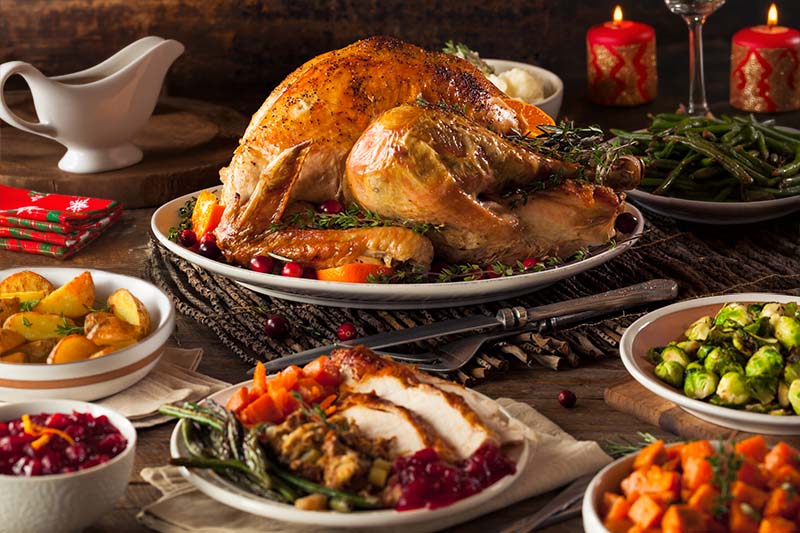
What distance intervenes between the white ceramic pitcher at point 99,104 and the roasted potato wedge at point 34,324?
1.55 m

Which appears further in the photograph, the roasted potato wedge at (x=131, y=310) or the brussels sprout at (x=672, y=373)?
the roasted potato wedge at (x=131, y=310)

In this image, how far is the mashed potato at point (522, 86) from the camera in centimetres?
437

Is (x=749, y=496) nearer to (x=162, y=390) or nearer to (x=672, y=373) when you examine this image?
(x=672, y=373)

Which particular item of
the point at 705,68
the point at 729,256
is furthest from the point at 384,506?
the point at 705,68

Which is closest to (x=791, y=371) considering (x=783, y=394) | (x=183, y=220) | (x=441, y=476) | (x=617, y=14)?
(x=783, y=394)

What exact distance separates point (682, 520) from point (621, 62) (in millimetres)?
3544

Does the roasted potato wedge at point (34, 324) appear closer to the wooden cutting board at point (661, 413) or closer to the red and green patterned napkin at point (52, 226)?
the red and green patterned napkin at point (52, 226)

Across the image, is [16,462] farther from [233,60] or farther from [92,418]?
[233,60]

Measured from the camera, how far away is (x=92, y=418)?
2.02 m

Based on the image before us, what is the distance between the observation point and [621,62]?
4930 millimetres

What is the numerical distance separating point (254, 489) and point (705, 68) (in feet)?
14.7

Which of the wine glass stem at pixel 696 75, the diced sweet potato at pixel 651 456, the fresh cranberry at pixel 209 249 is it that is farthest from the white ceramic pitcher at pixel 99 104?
the diced sweet potato at pixel 651 456

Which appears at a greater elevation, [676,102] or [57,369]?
[57,369]

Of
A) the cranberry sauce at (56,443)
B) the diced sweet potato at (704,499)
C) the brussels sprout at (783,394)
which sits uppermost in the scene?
the cranberry sauce at (56,443)
